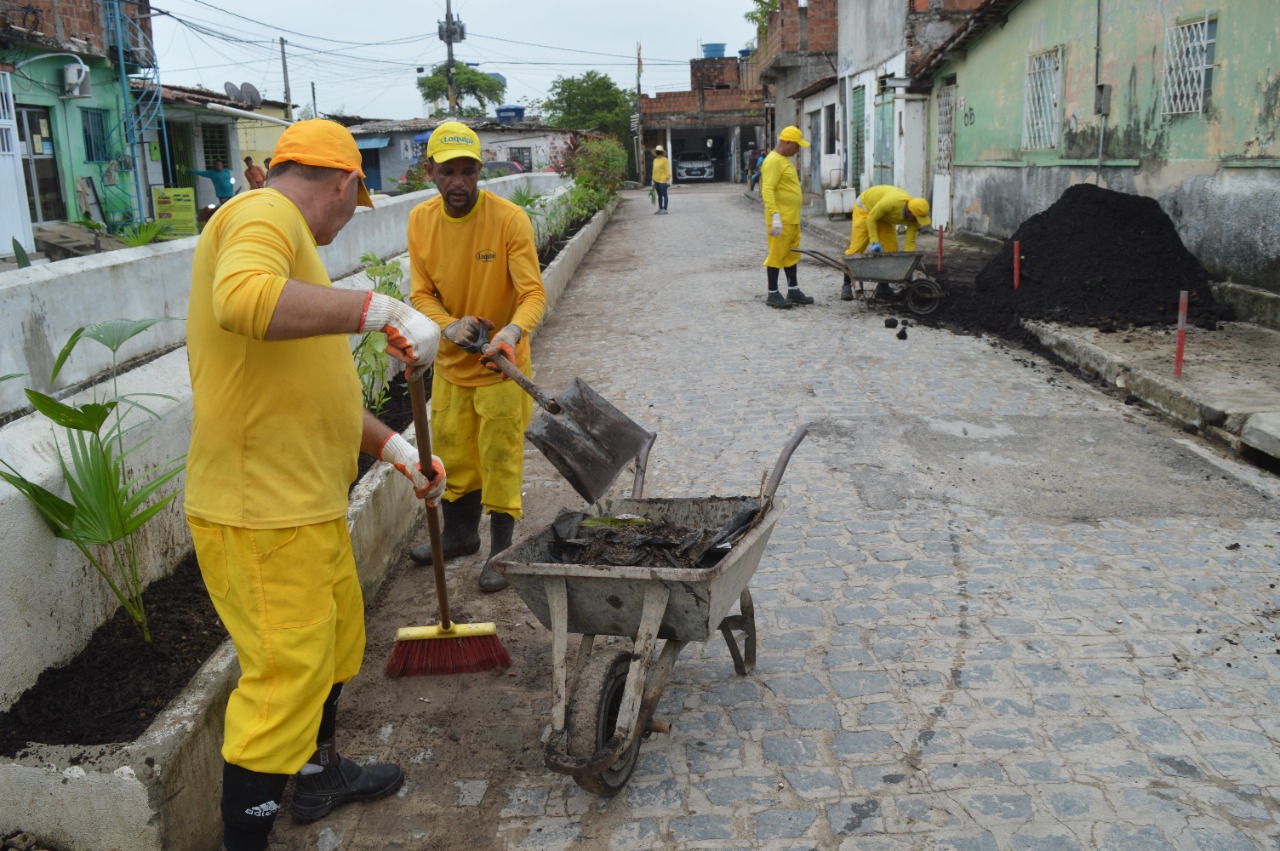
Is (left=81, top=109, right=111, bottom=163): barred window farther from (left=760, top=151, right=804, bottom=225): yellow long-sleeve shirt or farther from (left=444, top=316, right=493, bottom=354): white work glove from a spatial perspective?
(left=444, top=316, right=493, bottom=354): white work glove

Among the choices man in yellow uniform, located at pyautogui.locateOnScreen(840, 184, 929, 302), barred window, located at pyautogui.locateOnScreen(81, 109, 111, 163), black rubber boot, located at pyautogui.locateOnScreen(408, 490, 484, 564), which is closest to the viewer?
black rubber boot, located at pyautogui.locateOnScreen(408, 490, 484, 564)

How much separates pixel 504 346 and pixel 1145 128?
979cm

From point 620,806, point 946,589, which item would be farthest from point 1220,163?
point 620,806

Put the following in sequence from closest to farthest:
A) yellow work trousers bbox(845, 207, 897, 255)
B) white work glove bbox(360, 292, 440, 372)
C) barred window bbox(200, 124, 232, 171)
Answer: white work glove bbox(360, 292, 440, 372) → yellow work trousers bbox(845, 207, 897, 255) → barred window bbox(200, 124, 232, 171)

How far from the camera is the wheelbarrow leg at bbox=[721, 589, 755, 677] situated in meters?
3.92

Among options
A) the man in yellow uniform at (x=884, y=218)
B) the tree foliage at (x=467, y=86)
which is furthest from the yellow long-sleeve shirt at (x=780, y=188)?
the tree foliage at (x=467, y=86)

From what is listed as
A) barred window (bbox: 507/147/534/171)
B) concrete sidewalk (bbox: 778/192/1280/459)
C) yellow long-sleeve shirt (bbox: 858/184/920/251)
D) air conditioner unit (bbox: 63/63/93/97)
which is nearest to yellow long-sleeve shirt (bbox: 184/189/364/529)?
concrete sidewalk (bbox: 778/192/1280/459)

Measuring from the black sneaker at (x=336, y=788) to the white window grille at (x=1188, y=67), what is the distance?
33.4 ft

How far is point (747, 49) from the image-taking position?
5672 cm

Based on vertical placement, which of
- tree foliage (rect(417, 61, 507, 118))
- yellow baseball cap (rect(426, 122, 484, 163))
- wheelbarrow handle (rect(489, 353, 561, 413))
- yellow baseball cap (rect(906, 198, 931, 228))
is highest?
tree foliage (rect(417, 61, 507, 118))

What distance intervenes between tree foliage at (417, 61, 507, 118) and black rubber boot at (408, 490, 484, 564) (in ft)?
206

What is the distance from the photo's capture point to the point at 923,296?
11.6 meters

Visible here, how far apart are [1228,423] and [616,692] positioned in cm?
515

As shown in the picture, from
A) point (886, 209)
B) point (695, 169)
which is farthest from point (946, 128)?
point (695, 169)
